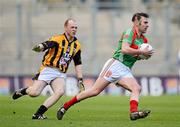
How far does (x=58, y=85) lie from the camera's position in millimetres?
15773

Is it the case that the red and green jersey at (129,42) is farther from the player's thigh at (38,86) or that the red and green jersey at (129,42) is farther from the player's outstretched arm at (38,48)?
the player's thigh at (38,86)

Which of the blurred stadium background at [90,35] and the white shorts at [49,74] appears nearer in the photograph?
the white shorts at [49,74]

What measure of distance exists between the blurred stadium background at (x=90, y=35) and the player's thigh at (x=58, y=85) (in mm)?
17247

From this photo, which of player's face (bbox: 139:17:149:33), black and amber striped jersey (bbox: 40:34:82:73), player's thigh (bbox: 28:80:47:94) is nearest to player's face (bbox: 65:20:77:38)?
black and amber striped jersey (bbox: 40:34:82:73)

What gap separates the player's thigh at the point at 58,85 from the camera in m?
15.6

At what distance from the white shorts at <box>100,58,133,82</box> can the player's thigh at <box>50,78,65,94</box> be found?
106cm

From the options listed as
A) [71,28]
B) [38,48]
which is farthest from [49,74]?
[71,28]

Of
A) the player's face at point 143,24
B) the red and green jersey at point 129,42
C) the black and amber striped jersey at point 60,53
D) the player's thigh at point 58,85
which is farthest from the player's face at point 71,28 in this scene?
the player's face at point 143,24

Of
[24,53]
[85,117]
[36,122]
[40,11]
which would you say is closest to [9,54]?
[24,53]

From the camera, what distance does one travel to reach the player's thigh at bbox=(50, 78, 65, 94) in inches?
616

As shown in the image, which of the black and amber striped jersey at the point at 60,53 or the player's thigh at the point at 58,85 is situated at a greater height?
the black and amber striped jersey at the point at 60,53

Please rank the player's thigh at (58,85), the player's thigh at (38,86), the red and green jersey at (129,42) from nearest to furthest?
the red and green jersey at (129,42) < the player's thigh at (58,85) < the player's thigh at (38,86)

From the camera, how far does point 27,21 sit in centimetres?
3678

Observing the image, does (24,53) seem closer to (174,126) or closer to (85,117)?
(85,117)
